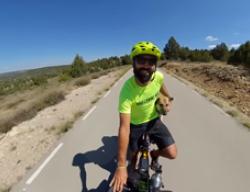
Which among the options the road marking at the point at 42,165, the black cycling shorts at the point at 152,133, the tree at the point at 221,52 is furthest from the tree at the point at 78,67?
the black cycling shorts at the point at 152,133

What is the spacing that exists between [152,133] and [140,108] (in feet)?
1.65

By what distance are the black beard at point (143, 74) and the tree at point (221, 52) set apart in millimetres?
64570

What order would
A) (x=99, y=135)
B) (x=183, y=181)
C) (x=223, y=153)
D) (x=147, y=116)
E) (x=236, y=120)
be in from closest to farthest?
(x=147, y=116), (x=183, y=181), (x=223, y=153), (x=99, y=135), (x=236, y=120)

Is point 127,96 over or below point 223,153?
over

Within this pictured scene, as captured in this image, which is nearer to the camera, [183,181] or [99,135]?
[183,181]

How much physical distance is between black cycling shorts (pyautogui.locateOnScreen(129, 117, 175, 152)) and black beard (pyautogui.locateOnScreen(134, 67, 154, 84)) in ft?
2.28

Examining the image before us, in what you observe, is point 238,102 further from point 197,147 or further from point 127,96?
point 127,96

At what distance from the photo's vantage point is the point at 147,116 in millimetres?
3438

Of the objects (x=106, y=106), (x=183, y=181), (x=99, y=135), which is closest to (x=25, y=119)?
(x=106, y=106)

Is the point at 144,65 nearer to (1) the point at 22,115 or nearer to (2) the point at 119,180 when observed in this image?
(2) the point at 119,180

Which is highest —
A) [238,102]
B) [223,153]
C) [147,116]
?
[147,116]

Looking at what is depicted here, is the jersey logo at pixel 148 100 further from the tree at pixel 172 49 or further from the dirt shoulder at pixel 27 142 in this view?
the tree at pixel 172 49

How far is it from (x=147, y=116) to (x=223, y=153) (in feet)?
8.69

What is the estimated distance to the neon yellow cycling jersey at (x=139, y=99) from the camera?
301 cm
